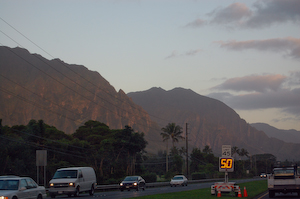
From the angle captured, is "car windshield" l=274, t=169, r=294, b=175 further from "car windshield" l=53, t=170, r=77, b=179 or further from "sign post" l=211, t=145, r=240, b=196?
"car windshield" l=53, t=170, r=77, b=179

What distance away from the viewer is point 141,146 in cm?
9912

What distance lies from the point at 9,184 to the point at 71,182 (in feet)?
35.0

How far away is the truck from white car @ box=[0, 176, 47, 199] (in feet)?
53.4

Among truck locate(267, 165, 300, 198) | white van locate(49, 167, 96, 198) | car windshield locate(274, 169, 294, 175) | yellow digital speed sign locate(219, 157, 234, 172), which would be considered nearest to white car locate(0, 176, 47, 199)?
white van locate(49, 167, 96, 198)

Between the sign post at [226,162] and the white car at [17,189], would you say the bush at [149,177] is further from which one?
the white car at [17,189]

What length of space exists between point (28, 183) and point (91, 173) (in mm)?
13650

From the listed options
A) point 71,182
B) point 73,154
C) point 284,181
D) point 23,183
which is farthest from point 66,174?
point 73,154

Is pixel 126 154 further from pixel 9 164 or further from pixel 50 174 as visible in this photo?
pixel 9 164

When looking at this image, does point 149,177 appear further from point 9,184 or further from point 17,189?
point 17,189

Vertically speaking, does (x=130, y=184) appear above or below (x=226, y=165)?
below

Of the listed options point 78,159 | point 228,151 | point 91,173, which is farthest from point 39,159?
point 78,159

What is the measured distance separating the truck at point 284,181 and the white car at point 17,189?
53.4 feet

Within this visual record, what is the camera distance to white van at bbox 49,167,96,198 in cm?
3070

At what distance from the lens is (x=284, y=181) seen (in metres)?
29.2
